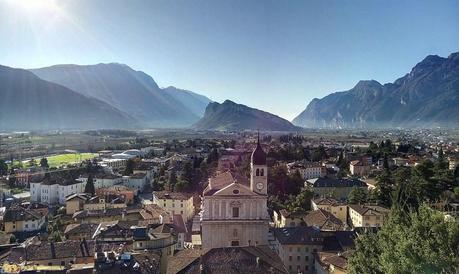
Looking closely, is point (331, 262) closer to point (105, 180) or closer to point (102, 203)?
point (102, 203)

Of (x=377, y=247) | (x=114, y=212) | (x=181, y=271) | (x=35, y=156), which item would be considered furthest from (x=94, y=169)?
(x=377, y=247)

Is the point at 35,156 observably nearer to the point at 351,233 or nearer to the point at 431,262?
the point at 351,233

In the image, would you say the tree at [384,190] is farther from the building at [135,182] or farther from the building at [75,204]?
the building at [135,182]

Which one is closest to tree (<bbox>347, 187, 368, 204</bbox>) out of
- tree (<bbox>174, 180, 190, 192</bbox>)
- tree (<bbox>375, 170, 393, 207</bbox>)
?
tree (<bbox>375, 170, 393, 207</bbox>)

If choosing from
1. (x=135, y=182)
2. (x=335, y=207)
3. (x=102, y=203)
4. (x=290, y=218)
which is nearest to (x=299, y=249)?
(x=290, y=218)

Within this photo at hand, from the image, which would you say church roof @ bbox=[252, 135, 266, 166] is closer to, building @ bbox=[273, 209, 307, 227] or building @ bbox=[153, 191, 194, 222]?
building @ bbox=[273, 209, 307, 227]
